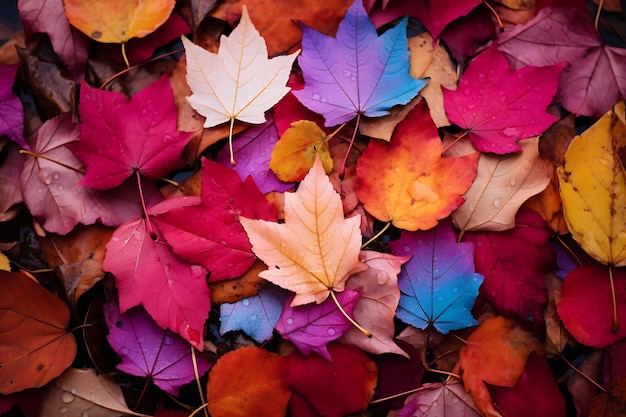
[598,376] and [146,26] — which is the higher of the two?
[146,26]

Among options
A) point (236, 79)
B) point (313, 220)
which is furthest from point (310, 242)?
point (236, 79)

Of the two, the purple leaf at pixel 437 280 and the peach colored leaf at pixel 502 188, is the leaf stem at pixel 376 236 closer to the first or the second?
the purple leaf at pixel 437 280

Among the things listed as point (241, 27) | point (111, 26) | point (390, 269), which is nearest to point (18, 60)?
point (111, 26)

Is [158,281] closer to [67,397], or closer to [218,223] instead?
[218,223]

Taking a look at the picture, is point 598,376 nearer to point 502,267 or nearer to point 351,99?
point 502,267

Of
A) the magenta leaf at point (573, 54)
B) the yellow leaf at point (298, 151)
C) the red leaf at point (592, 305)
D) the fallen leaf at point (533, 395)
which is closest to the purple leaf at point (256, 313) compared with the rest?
the yellow leaf at point (298, 151)

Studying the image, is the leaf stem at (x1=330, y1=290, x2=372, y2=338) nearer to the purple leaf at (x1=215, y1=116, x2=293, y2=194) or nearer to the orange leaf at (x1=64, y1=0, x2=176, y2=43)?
the purple leaf at (x1=215, y1=116, x2=293, y2=194)

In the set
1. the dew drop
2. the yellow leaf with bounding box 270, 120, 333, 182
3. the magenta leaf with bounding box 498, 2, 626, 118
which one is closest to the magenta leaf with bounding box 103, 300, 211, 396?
the dew drop
